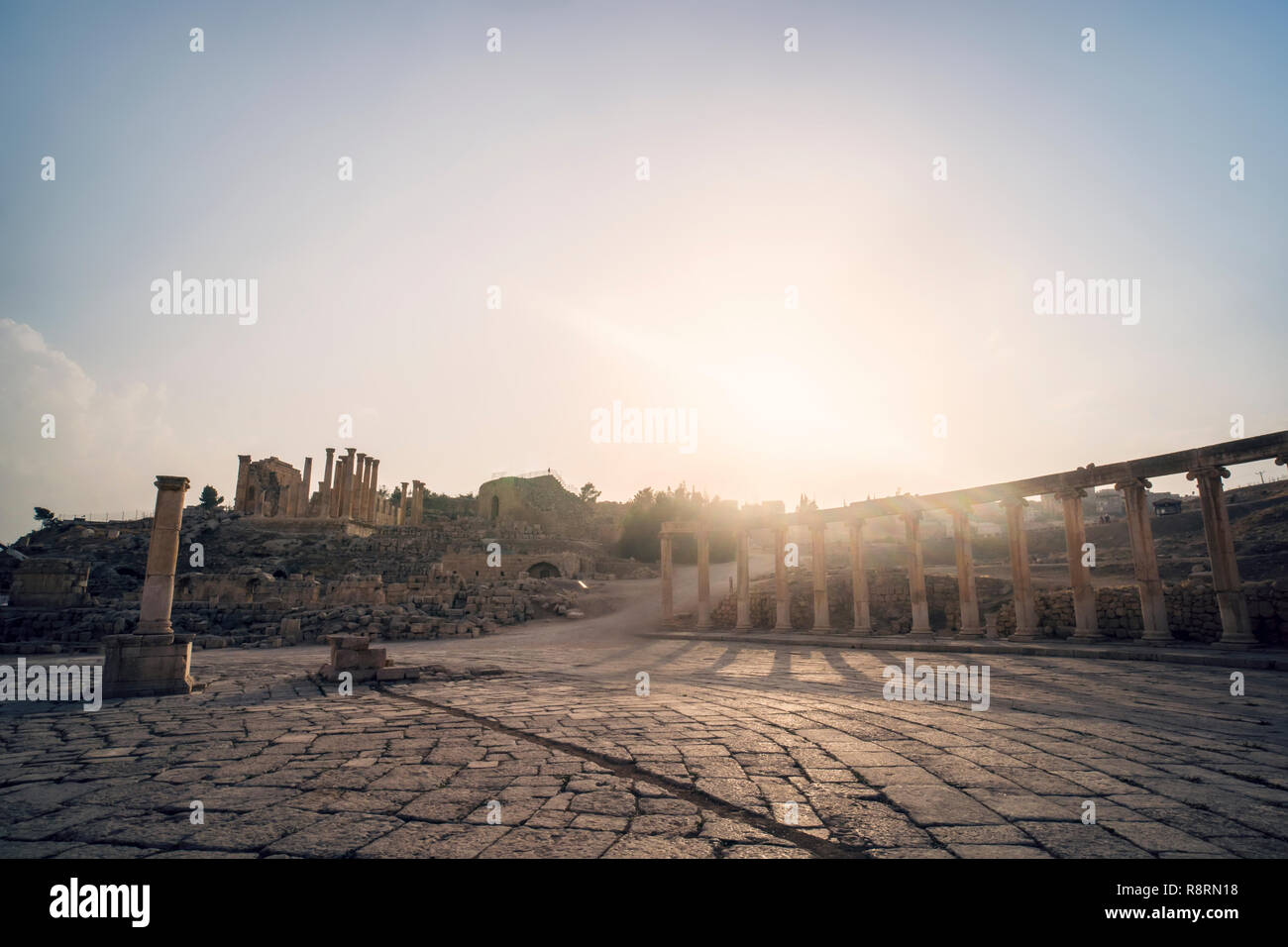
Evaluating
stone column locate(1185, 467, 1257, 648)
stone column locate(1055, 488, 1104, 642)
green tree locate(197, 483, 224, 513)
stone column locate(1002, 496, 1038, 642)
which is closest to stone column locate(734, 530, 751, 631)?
stone column locate(1002, 496, 1038, 642)

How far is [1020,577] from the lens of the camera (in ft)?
51.6

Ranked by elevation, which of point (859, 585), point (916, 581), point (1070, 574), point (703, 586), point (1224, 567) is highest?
point (1224, 567)

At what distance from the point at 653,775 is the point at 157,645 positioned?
336 inches

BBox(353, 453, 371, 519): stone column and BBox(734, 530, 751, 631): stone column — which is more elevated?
BBox(353, 453, 371, 519): stone column

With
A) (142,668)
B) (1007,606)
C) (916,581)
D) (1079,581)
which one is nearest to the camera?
(142,668)

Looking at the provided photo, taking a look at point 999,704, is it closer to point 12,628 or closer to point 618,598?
point 618,598

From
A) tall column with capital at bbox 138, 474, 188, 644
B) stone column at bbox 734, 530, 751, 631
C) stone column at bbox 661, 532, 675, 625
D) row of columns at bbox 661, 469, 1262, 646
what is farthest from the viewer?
stone column at bbox 661, 532, 675, 625

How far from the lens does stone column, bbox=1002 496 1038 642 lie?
617 inches

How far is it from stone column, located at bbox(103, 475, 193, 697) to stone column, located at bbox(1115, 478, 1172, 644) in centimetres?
1723

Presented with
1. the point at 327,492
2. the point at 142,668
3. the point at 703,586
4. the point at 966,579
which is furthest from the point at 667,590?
the point at 327,492

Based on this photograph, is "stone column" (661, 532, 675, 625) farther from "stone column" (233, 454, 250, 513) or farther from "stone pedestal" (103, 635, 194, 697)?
"stone column" (233, 454, 250, 513)

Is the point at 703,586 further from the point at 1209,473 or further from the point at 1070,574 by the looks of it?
the point at 1209,473

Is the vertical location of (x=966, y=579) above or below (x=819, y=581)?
above
